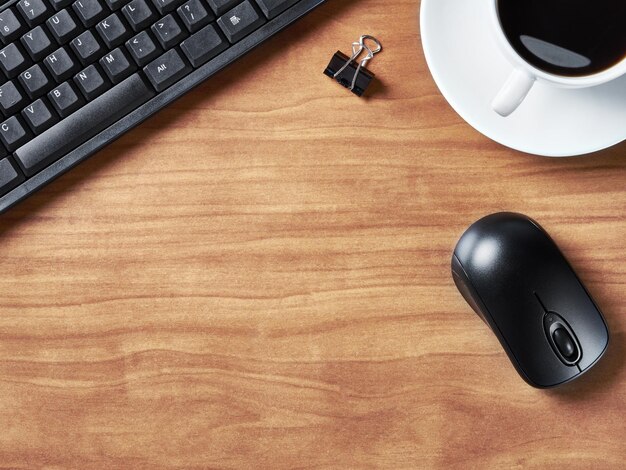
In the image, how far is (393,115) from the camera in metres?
0.66

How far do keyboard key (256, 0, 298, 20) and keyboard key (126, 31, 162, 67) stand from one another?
92mm

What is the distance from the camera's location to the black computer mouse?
24.4 inches

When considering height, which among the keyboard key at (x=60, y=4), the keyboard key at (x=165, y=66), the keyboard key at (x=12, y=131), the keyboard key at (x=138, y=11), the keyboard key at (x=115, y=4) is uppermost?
the keyboard key at (x=60, y=4)

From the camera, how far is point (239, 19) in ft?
2.03

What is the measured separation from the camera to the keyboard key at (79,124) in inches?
24.3

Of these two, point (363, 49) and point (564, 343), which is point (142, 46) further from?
point (564, 343)

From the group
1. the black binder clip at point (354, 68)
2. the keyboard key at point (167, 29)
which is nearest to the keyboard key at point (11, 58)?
the keyboard key at point (167, 29)

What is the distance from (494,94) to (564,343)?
0.69 feet

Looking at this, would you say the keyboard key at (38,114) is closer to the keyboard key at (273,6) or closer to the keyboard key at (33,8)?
the keyboard key at (33,8)

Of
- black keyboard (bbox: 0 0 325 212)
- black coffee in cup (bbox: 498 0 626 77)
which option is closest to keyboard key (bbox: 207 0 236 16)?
black keyboard (bbox: 0 0 325 212)

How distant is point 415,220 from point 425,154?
57 mm

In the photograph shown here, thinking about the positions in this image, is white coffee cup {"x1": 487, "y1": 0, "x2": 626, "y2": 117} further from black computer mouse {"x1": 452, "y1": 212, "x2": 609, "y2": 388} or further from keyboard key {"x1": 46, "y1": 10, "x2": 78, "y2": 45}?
keyboard key {"x1": 46, "y1": 10, "x2": 78, "y2": 45}

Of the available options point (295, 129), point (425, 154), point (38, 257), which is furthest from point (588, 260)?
point (38, 257)

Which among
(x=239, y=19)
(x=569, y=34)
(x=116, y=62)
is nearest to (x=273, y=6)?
(x=239, y=19)
